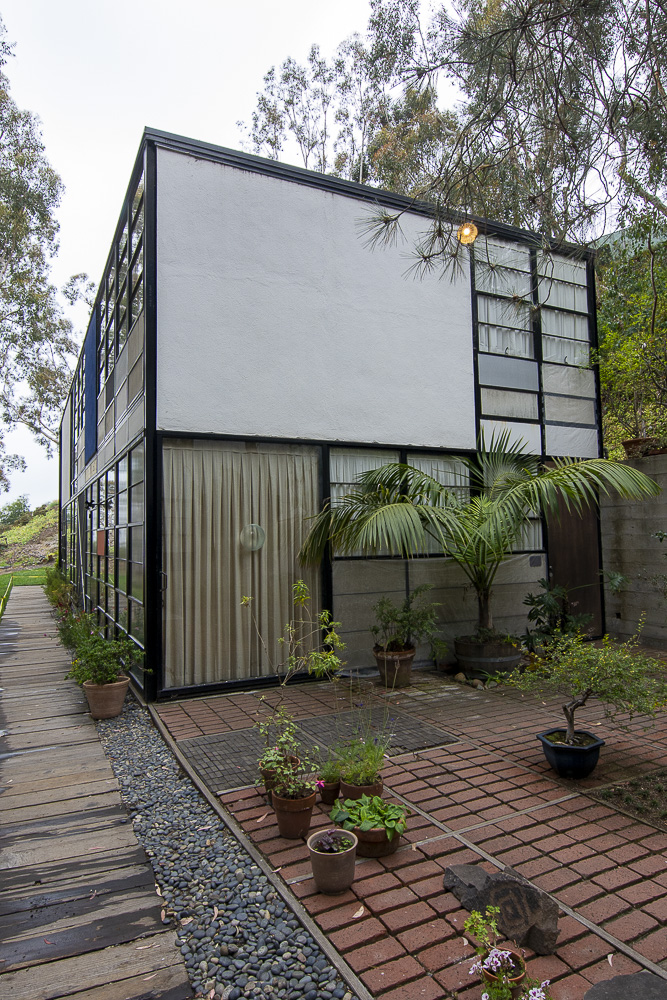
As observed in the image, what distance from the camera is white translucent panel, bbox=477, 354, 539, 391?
22.3 feet

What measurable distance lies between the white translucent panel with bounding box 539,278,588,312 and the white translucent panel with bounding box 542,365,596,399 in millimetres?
801

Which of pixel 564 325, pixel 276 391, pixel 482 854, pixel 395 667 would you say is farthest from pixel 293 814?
pixel 564 325

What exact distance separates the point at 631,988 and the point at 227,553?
13.2ft

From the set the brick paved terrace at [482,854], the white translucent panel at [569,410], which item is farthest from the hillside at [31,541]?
the brick paved terrace at [482,854]

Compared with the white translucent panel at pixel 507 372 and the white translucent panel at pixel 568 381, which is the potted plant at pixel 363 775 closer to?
the white translucent panel at pixel 507 372

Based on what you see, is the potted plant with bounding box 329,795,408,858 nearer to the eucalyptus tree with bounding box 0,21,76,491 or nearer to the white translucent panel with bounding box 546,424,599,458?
the white translucent panel with bounding box 546,424,599,458

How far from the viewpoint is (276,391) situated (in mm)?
5465

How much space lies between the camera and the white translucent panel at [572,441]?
730 cm

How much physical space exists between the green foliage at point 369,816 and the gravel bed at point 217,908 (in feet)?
1.36

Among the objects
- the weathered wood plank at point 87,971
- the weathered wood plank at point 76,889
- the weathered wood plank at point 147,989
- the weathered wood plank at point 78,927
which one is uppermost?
the weathered wood plank at point 147,989

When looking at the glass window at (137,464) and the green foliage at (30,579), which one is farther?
the green foliage at (30,579)

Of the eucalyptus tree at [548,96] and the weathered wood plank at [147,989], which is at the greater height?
the eucalyptus tree at [548,96]

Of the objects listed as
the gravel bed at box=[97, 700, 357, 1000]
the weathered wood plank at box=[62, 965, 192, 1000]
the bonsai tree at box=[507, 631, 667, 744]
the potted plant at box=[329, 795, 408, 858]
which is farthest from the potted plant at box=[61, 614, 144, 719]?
the bonsai tree at box=[507, 631, 667, 744]

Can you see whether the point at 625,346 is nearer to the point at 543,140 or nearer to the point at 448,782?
the point at 543,140
